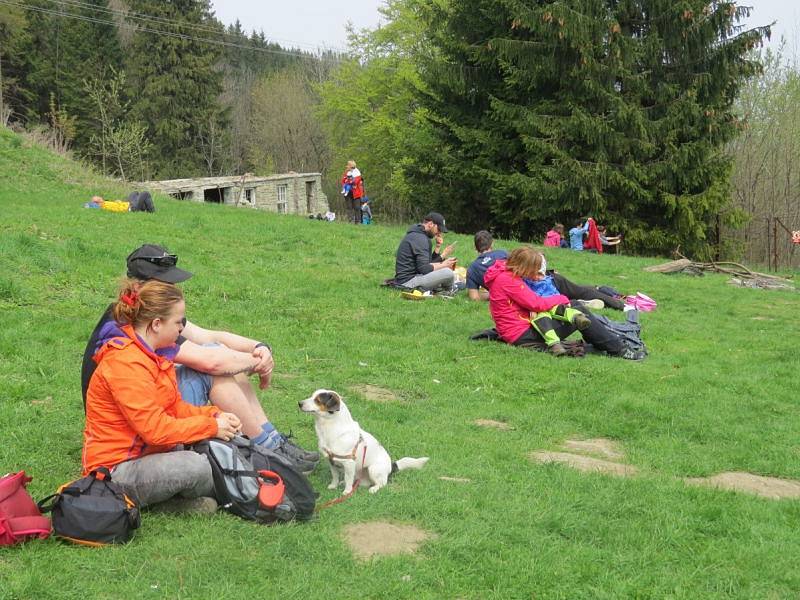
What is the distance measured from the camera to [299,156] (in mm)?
65062

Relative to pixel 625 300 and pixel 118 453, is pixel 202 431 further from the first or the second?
pixel 625 300

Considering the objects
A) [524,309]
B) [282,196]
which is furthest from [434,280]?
[282,196]

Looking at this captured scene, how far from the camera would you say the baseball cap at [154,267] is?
5000mm

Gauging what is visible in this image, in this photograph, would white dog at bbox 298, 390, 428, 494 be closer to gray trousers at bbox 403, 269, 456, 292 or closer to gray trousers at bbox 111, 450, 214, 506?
gray trousers at bbox 111, 450, 214, 506

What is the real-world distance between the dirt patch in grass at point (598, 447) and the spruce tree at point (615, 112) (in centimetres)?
1903

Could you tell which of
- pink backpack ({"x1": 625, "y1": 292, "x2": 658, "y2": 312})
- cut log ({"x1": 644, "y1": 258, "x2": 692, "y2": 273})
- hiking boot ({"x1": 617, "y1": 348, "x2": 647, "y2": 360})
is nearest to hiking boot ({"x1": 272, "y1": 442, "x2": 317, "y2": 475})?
hiking boot ({"x1": 617, "y1": 348, "x2": 647, "y2": 360})

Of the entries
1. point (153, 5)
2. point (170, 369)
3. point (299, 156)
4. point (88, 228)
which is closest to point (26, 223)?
point (88, 228)

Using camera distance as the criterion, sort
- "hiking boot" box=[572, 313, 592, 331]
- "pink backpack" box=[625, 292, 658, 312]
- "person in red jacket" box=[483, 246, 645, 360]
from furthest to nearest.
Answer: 1. "pink backpack" box=[625, 292, 658, 312]
2. "person in red jacket" box=[483, 246, 645, 360]
3. "hiking boot" box=[572, 313, 592, 331]

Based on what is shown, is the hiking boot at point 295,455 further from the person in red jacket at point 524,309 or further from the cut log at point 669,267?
the cut log at point 669,267

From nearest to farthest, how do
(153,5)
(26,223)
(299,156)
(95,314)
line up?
(95,314) < (26,223) < (153,5) < (299,156)

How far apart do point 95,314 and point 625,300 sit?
8402 millimetres

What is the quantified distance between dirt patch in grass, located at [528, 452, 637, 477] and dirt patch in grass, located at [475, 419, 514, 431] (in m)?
0.74

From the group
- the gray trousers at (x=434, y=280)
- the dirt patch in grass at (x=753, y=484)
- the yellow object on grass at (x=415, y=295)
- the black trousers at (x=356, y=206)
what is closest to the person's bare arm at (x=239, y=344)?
the dirt patch in grass at (x=753, y=484)

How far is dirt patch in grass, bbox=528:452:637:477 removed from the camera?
585 cm
